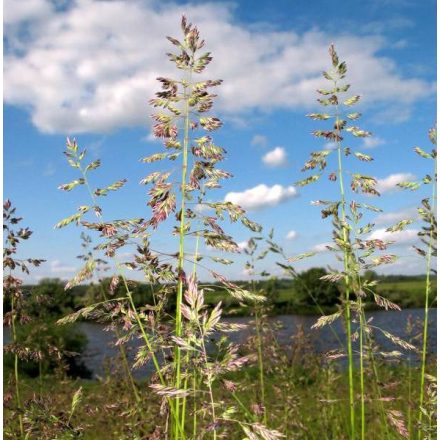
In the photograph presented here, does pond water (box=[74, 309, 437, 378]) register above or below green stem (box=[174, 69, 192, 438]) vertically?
below

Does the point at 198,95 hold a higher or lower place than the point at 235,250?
higher

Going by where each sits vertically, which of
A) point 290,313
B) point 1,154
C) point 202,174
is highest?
point 1,154

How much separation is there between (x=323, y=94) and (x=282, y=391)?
319 centimetres

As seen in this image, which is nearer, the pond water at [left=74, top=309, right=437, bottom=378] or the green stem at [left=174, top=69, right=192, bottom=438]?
the green stem at [left=174, top=69, right=192, bottom=438]

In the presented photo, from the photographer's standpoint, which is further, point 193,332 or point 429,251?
point 429,251

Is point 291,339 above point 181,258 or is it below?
below

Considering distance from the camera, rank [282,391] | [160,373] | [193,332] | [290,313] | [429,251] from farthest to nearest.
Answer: [290,313]
[282,391]
[429,251]
[160,373]
[193,332]

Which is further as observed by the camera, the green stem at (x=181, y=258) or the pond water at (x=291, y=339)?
the pond water at (x=291, y=339)

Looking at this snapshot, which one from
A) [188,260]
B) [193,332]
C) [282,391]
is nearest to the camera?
[193,332]

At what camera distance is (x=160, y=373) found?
2477mm

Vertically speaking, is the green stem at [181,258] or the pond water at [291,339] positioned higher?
the green stem at [181,258]

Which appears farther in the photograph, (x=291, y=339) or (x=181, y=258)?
(x=291, y=339)

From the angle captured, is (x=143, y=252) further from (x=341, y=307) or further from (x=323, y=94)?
(x=323, y=94)

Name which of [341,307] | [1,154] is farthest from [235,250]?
[1,154]
